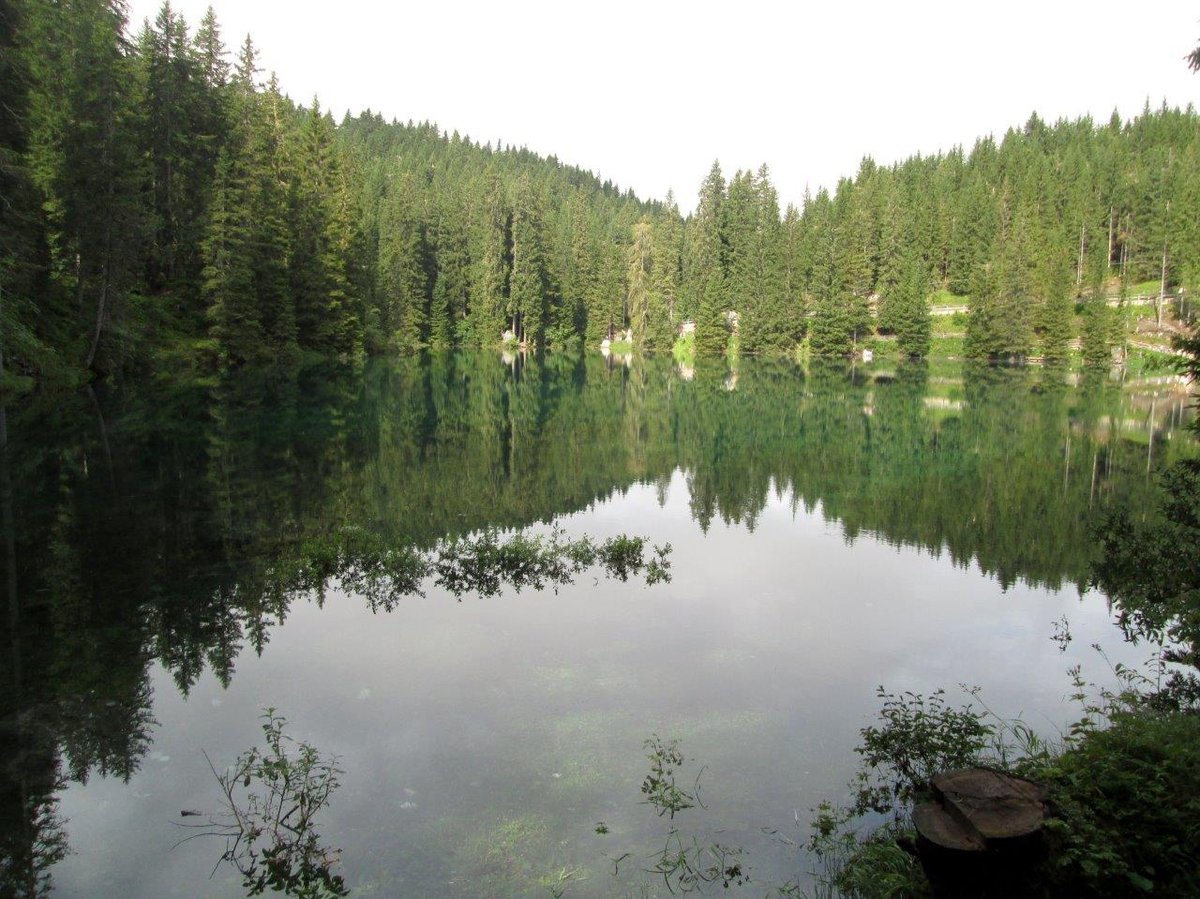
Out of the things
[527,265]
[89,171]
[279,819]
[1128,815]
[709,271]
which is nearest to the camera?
[1128,815]

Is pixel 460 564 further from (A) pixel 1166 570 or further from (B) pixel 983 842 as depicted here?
(B) pixel 983 842

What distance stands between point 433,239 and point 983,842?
10416 centimetres

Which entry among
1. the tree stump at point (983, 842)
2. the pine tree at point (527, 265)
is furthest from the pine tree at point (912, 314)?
the tree stump at point (983, 842)

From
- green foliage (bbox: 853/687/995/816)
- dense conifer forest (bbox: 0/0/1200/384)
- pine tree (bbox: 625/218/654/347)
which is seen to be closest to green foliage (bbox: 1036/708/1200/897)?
green foliage (bbox: 853/687/995/816)

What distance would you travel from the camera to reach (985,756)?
Result: 8.56 m

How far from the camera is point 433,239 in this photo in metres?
102

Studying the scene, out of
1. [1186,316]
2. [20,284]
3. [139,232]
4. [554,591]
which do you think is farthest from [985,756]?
[139,232]

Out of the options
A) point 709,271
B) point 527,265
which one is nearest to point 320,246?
point 527,265

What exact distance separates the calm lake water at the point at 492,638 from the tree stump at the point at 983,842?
165cm

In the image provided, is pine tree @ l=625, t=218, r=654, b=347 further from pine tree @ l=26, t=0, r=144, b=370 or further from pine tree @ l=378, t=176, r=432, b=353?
pine tree @ l=26, t=0, r=144, b=370

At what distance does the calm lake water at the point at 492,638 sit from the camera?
7.31 m

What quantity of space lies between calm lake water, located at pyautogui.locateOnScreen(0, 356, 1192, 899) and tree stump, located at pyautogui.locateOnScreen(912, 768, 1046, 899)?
165 centimetres

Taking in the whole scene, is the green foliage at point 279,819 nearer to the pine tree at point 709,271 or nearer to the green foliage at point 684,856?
the green foliage at point 684,856

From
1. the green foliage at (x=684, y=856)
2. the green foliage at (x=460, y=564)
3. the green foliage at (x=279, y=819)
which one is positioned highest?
the green foliage at (x=460, y=564)
